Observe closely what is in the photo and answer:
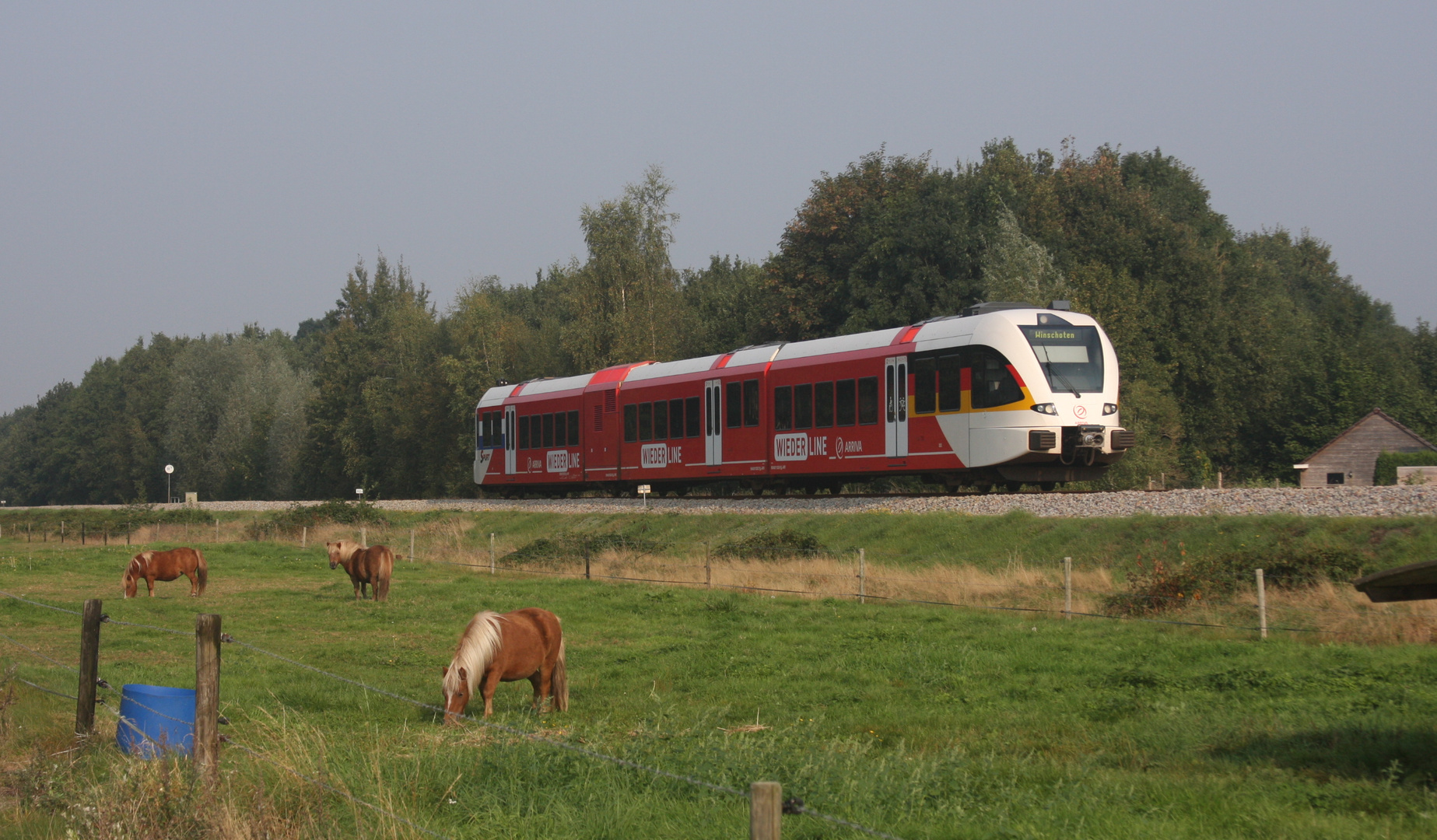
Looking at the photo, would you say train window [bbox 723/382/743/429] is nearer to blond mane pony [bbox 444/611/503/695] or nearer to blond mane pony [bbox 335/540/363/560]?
blond mane pony [bbox 335/540/363/560]

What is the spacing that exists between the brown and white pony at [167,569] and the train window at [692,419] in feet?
44.8

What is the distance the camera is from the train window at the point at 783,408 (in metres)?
28.0

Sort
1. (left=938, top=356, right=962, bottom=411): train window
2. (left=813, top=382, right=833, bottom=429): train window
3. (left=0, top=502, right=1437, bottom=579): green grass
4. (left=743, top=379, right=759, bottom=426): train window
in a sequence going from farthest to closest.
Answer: (left=743, top=379, right=759, bottom=426): train window
(left=813, top=382, right=833, bottom=429): train window
(left=938, top=356, right=962, bottom=411): train window
(left=0, top=502, right=1437, bottom=579): green grass

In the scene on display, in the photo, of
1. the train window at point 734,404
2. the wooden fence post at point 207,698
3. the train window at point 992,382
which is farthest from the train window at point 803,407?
the wooden fence post at point 207,698

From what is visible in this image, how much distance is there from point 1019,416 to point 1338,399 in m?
33.2

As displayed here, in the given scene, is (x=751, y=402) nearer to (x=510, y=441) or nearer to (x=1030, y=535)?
(x=1030, y=535)

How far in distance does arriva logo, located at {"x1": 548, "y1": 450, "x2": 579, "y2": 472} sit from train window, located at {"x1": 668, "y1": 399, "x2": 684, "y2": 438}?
5.13 meters

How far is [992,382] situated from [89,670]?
17982mm

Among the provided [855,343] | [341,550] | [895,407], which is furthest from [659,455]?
[341,550]

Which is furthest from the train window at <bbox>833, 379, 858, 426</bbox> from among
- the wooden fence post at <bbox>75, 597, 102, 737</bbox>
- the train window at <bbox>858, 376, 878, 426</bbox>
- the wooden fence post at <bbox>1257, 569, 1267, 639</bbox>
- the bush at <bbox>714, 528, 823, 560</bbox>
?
the wooden fence post at <bbox>75, 597, 102, 737</bbox>

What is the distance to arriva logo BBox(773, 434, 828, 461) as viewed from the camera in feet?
89.4

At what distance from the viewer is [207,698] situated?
260 inches

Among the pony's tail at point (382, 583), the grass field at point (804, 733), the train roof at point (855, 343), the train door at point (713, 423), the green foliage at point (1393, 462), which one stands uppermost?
the train roof at point (855, 343)

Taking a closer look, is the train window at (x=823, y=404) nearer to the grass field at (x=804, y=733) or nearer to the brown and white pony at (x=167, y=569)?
the grass field at (x=804, y=733)
